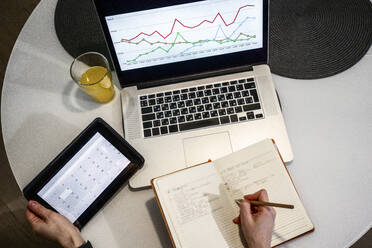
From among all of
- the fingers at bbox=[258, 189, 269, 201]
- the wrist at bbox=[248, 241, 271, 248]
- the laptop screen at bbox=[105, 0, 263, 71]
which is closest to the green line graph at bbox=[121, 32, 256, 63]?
the laptop screen at bbox=[105, 0, 263, 71]

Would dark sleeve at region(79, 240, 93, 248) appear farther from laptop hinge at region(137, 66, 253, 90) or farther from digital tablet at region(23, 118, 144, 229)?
laptop hinge at region(137, 66, 253, 90)

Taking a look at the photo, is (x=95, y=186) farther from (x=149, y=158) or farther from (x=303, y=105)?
(x=303, y=105)

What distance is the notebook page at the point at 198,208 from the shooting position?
28.4 inches

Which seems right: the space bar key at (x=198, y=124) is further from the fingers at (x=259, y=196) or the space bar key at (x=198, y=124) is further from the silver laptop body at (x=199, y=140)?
the fingers at (x=259, y=196)

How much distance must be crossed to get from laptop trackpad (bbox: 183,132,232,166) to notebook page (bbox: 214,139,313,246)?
51mm

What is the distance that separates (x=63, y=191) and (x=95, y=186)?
3.0 inches

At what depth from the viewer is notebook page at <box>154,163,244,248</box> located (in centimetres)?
72

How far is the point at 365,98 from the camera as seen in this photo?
882mm

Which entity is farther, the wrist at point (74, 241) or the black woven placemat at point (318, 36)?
the black woven placemat at point (318, 36)

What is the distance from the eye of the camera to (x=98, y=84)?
0.86 meters

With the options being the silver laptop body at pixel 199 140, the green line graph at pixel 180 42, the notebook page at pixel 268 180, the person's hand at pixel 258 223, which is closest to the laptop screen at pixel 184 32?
the green line graph at pixel 180 42

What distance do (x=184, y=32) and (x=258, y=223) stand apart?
48 centimetres

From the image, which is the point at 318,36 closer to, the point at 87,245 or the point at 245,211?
the point at 245,211

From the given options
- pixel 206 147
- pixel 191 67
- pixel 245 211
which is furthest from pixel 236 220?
pixel 191 67
